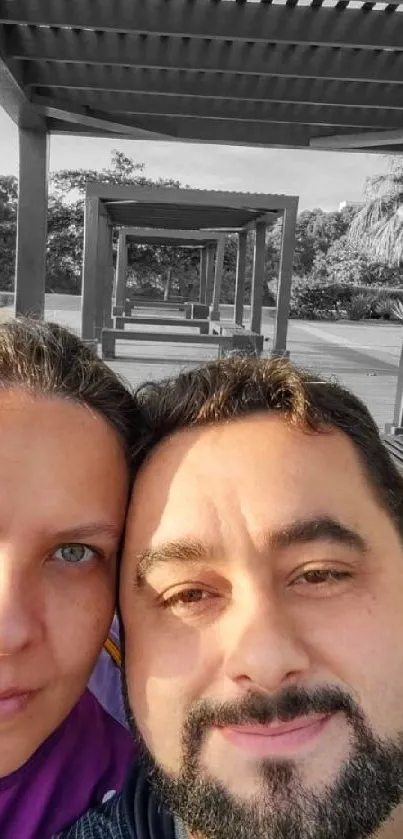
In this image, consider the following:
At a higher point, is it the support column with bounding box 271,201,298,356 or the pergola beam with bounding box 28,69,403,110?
the pergola beam with bounding box 28,69,403,110

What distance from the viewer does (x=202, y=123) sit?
4406 millimetres

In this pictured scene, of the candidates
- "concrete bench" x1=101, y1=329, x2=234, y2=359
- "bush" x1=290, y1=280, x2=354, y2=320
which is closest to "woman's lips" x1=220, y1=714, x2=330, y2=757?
"concrete bench" x1=101, y1=329, x2=234, y2=359

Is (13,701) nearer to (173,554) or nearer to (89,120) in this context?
(173,554)

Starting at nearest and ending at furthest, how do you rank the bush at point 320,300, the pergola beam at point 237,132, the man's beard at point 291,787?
the man's beard at point 291,787
the pergola beam at point 237,132
the bush at point 320,300

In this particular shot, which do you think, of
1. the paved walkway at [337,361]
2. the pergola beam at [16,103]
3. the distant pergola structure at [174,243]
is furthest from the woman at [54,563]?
the distant pergola structure at [174,243]

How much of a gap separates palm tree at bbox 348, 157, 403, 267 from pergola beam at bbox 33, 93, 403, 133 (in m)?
24.1

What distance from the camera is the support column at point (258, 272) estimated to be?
8.27m

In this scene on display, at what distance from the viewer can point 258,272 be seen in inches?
333

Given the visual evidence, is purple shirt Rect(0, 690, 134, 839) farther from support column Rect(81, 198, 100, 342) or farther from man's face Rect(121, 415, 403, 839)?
support column Rect(81, 198, 100, 342)

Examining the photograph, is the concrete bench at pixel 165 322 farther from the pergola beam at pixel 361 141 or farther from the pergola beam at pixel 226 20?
the pergola beam at pixel 226 20

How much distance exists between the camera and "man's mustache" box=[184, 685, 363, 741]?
3.05ft

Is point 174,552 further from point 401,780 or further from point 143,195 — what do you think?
point 143,195

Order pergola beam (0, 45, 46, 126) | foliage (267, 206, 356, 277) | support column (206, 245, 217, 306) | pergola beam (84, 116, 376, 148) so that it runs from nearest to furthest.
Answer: pergola beam (0, 45, 46, 126) < pergola beam (84, 116, 376, 148) < support column (206, 245, 217, 306) < foliage (267, 206, 356, 277)

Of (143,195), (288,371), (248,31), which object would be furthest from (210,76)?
(288,371)
